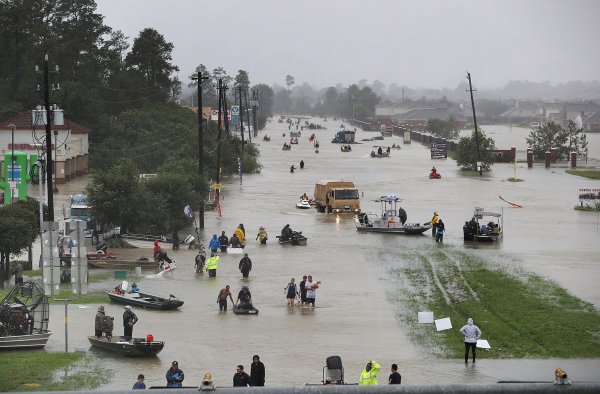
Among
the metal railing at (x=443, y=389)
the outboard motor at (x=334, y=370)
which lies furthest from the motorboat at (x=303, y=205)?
the metal railing at (x=443, y=389)

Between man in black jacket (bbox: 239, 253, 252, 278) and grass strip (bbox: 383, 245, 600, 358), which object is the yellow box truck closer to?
grass strip (bbox: 383, 245, 600, 358)

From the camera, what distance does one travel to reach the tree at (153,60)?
344 ft

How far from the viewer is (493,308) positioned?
23.8 m

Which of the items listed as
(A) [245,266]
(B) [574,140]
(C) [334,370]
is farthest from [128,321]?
(B) [574,140]

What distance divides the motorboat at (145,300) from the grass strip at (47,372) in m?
5.24

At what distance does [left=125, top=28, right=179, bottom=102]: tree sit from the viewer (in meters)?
105

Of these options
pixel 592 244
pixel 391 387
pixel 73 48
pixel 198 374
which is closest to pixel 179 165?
pixel 592 244

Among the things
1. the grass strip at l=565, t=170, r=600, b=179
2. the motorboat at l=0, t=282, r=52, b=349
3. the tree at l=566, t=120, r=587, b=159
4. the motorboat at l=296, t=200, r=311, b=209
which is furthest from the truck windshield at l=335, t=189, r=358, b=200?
the tree at l=566, t=120, r=587, b=159

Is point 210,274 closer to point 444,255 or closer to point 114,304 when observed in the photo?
point 114,304

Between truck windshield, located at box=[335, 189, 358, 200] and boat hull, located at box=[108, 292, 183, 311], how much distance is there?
89.0 feet

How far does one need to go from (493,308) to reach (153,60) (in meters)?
89.1

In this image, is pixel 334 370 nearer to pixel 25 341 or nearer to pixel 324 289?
pixel 25 341

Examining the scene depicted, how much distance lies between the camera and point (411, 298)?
83.6 ft

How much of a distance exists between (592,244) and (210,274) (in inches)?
810
